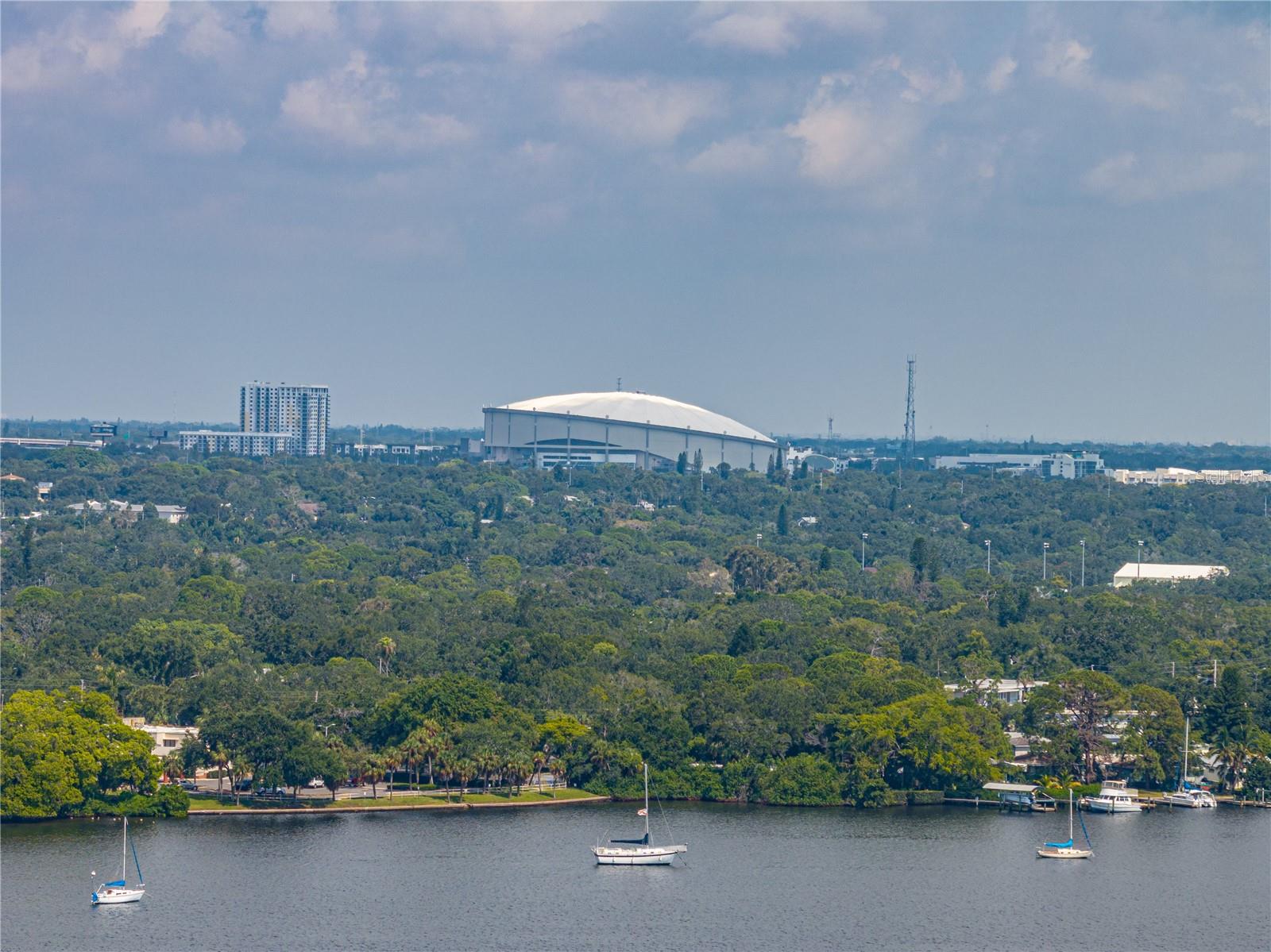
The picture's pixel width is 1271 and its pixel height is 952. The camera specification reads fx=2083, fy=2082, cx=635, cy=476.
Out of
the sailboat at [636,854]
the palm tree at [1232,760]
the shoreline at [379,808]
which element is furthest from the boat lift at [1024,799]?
the sailboat at [636,854]

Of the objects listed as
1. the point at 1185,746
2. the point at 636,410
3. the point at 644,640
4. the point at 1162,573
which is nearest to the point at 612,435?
the point at 636,410

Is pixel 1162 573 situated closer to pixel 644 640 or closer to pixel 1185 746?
pixel 644 640

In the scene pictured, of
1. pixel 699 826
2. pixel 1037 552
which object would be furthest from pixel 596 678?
pixel 1037 552

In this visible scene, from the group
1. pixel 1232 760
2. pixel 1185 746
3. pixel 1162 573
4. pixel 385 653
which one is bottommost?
pixel 1232 760

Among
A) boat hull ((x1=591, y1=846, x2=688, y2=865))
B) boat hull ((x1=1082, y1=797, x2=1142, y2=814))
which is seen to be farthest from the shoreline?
boat hull ((x1=1082, y1=797, x2=1142, y2=814))

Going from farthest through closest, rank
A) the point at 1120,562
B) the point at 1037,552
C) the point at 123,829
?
1. the point at 1037,552
2. the point at 1120,562
3. the point at 123,829

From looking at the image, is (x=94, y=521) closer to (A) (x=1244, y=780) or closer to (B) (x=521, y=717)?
(B) (x=521, y=717)
